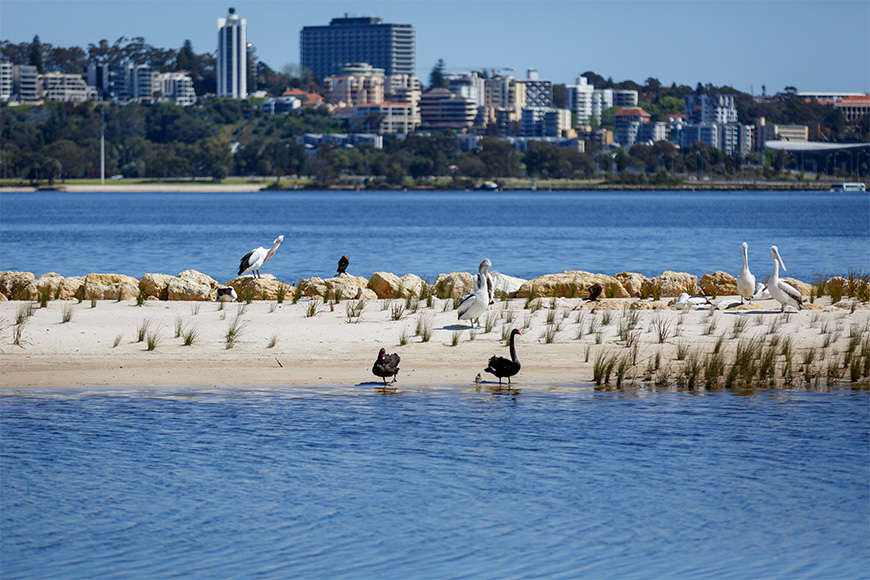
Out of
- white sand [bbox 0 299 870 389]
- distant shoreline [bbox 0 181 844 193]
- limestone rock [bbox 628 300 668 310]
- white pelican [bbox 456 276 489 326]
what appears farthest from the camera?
distant shoreline [bbox 0 181 844 193]

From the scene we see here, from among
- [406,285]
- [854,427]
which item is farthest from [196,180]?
[854,427]

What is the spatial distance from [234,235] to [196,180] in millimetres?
124201

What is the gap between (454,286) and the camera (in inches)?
839

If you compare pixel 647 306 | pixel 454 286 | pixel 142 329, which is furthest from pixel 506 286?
pixel 142 329

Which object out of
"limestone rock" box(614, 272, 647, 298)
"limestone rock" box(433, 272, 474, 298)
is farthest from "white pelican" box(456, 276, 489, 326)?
"limestone rock" box(614, 272, 647, 298)

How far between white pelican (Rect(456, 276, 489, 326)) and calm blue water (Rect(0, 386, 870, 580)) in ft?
8.31

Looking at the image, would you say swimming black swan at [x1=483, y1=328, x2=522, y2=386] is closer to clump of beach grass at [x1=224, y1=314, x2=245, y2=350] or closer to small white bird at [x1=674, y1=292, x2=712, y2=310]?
clump of beach grass at [x1=224, y1=314, x2=245, y2=350]

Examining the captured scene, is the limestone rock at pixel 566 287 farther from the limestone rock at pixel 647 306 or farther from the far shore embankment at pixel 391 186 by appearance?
the far shore embankment at pixel 391 186

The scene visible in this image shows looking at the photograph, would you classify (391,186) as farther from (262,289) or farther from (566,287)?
(262,289)

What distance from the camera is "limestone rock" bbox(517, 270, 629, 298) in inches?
823

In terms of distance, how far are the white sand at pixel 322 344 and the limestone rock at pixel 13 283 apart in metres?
3.17

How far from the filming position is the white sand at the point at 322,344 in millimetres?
13734

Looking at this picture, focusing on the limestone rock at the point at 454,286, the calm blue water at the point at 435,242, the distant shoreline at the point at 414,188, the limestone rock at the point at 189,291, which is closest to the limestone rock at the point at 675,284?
the limestone rock at the point at 454,286

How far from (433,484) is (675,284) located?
1345 centimetres
